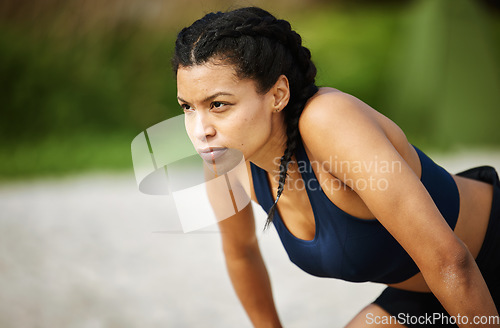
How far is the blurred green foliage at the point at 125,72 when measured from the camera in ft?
22.2

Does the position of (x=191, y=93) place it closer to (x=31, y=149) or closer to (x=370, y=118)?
(x=370, y=118)

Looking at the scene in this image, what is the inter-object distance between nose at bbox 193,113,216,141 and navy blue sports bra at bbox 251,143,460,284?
0.81 ft

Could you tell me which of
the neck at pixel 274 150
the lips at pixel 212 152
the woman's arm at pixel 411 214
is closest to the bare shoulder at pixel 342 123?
the woman's arm at pixel 411 214

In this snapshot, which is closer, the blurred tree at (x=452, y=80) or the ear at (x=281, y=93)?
the ear at (x=281, y=93)

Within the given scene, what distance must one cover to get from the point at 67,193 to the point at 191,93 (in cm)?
430

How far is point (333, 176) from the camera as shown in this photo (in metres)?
1.39

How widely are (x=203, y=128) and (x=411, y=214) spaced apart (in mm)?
538

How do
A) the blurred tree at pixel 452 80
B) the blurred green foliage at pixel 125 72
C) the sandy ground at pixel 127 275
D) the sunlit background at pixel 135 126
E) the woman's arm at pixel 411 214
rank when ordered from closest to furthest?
the woman's arm at pixel 411 214, the sandy ground at pixel 127 275, the sunlit background at pixel 135 126, the blurred tree at pixel 452 80, the blurred green foliage at pixel 125 72

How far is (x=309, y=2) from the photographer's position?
25.3 feet

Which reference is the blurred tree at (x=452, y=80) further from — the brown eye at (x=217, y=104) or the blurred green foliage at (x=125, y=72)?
the brown eye at (x=217, y=104)

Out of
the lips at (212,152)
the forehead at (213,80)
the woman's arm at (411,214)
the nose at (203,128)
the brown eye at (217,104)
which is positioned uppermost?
the forehead at (213,80)

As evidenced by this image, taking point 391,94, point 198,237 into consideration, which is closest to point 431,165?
point 198,237

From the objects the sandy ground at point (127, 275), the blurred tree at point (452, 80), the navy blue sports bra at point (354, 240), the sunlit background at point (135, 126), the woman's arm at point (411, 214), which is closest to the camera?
the woman's arm at point (411, 214)

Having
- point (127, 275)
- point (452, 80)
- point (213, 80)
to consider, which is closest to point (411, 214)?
point (213, 80)
